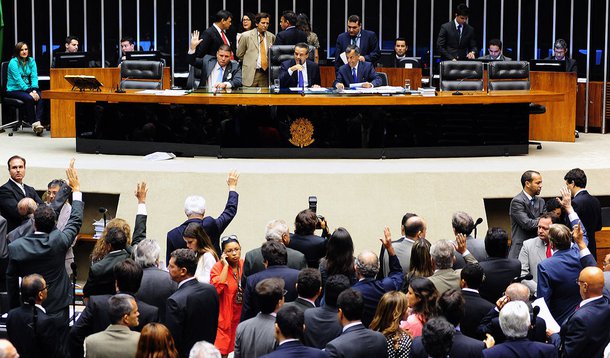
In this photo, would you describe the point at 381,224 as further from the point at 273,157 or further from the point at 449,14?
the point at 449,14

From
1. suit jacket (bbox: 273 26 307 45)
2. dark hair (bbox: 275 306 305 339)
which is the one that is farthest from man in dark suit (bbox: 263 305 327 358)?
suit jacket (bbox: 273 26 307 45)

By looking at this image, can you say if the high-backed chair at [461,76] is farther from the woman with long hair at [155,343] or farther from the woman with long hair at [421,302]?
the woman with long hair at [155,343]

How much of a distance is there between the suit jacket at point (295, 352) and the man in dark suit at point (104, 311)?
1115 mm

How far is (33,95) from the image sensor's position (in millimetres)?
16766

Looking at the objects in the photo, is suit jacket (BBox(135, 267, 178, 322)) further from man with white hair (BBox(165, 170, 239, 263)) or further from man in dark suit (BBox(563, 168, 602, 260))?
man in dark suit (BBox(563, 168, 602, 260))

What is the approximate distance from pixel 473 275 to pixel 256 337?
1533 mm

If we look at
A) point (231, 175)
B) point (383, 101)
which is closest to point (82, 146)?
point (383, 101)

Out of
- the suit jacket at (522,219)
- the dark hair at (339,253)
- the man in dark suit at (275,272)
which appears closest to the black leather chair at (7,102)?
the suit jacket at (522,219)

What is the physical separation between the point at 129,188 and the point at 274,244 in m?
5.13

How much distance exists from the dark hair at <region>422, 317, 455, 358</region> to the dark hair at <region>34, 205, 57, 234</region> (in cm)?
323

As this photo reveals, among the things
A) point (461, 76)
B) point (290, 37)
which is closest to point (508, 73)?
point (461, 76)

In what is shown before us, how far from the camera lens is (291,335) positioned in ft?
21.9

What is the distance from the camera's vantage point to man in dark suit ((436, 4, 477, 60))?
1739 centimetres

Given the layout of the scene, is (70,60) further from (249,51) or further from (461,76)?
(461,76)
